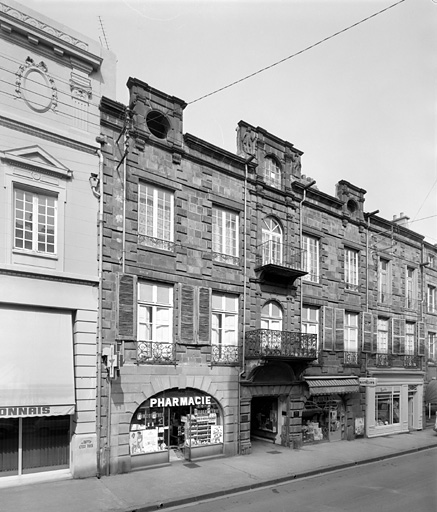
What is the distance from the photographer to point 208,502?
11812 mm

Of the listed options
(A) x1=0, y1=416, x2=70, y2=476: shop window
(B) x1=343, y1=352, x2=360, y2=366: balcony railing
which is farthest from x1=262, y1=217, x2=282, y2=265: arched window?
(A) x1=0, y1=416, x2=70, y2=476: shop window

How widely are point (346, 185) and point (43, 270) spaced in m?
15.7

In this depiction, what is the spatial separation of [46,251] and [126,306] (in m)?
2.90

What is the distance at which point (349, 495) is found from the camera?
40.7 ft

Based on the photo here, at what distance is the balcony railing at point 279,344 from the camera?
55.9 feet

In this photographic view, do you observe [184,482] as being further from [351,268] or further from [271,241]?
[351,268]

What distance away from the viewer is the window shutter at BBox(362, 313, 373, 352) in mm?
23188

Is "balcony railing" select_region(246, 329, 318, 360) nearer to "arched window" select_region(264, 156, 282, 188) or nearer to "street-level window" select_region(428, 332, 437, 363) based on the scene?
"arched window" select_region(264, 156, 282, 188)

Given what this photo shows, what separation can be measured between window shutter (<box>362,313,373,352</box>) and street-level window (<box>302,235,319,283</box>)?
421 centimetres

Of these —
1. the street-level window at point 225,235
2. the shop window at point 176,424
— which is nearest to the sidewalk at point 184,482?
the shop window at point 176,424

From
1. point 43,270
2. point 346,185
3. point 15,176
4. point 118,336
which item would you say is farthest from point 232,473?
point 346,185

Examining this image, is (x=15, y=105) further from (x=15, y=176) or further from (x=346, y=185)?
(x=346, y=185)

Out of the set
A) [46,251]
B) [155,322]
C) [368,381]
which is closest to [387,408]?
[368,381]

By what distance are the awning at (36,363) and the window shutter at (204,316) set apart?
15.0 ft
